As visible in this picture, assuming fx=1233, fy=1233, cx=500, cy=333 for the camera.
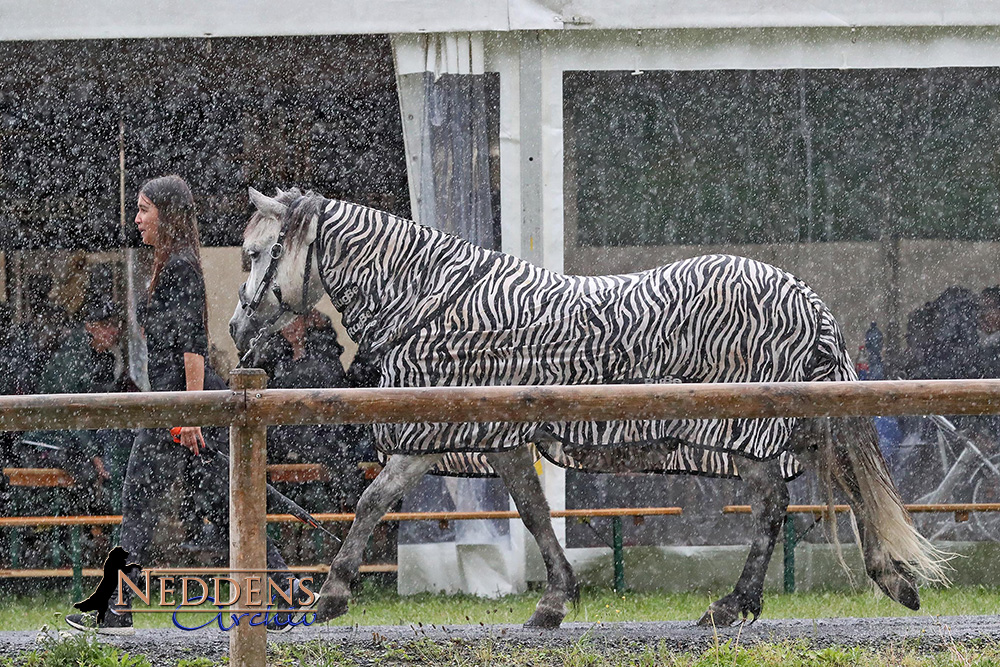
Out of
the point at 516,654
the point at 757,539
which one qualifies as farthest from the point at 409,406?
the point at 757,539

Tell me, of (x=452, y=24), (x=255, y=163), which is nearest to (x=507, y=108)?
(x=452, y=24)

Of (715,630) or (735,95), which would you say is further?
(735,95)

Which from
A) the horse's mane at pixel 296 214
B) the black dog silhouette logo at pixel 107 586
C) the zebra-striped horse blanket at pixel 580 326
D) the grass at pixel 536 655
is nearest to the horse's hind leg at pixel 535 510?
the zebra-striped horse blanket at pixel 580 326

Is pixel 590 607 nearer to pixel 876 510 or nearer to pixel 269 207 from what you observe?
pixel 876 510

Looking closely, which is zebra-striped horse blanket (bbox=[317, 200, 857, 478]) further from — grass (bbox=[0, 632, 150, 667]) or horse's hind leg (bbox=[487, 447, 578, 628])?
grass (bbox=[0, 632, 150, 667])

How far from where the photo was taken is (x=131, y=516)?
456 cm

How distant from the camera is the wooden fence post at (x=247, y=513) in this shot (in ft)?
11.0

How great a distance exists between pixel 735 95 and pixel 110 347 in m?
3.51

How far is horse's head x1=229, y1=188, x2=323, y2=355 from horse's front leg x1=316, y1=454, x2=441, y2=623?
714mm

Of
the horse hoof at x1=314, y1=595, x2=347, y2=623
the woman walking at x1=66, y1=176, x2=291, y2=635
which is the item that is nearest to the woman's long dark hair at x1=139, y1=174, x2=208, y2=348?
the woman walking at x1=66, y1=176, x2=291, y2=635

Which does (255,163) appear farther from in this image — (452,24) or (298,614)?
(298,614)

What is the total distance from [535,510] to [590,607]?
0.91 metres

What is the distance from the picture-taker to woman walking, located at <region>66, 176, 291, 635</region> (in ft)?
14.7

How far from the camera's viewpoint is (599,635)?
441 cm
